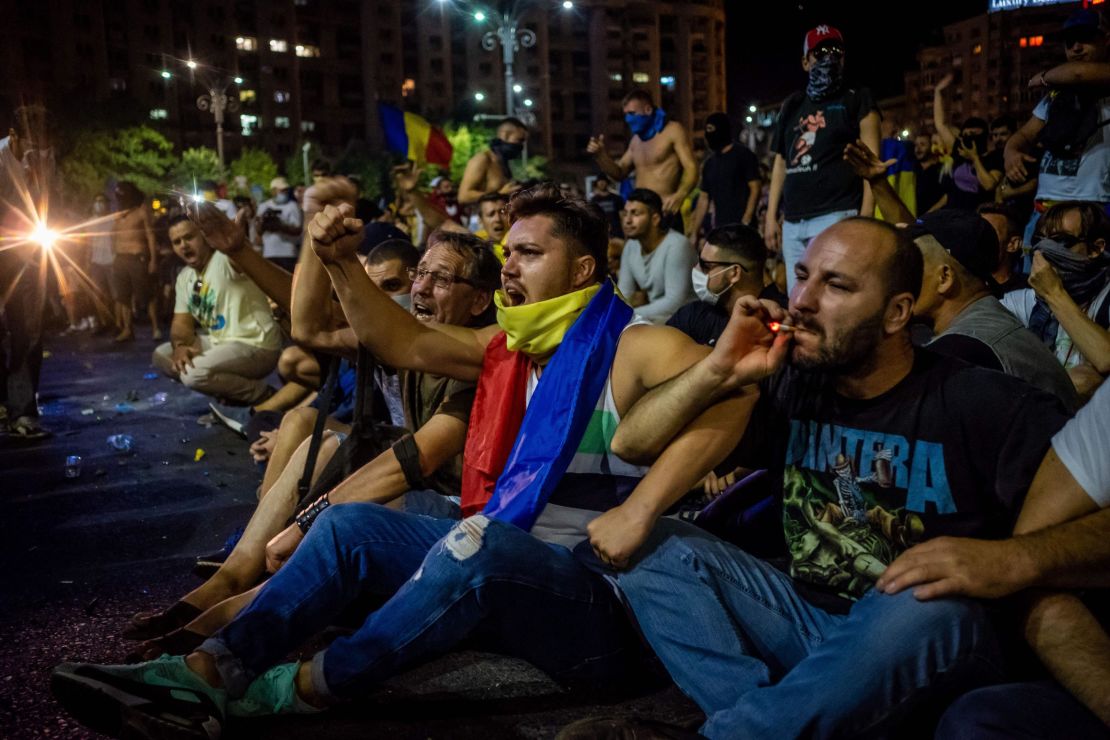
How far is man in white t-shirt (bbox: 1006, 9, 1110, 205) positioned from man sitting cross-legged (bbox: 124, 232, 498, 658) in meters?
3.82

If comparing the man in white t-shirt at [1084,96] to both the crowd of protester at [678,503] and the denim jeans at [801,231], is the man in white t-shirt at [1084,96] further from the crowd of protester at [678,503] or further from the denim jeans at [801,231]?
the crowd of protester at [678,503]

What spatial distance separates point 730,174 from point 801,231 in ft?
10.9

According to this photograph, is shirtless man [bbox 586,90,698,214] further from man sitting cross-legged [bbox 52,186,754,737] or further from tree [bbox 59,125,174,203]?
tree [bbox 59,125,174,203]

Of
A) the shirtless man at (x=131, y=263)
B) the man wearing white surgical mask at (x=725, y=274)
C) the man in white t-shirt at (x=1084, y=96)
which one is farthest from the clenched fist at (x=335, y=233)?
the shirtless man at (x=131, y=263)

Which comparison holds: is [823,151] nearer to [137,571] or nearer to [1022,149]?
[1022,149]

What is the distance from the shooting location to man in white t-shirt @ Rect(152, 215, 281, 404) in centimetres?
696

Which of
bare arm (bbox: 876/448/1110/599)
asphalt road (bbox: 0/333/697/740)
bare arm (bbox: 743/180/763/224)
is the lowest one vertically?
asphalt road (bbox: 0/333/697/740)

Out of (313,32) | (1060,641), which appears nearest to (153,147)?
(313,32)

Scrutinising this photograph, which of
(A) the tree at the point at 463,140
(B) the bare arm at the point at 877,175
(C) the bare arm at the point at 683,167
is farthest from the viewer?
(A) the tree at the point at 463,140

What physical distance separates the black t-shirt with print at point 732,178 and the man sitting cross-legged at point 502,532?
6.80 meters

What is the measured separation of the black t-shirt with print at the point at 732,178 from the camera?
9.62 metres

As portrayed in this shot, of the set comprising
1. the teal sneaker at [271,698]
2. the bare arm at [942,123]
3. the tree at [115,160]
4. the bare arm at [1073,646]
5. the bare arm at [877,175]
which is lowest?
the teal sneaker at [271,698]

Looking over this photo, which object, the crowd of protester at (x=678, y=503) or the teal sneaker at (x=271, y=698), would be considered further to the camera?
the teal sneaker at (x=271, y=698)

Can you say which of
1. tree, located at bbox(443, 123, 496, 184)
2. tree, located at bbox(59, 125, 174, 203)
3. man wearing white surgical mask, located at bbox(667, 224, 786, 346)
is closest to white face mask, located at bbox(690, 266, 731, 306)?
man wearing white surgical mask, located at bbox(667, 224, 786, 346)
